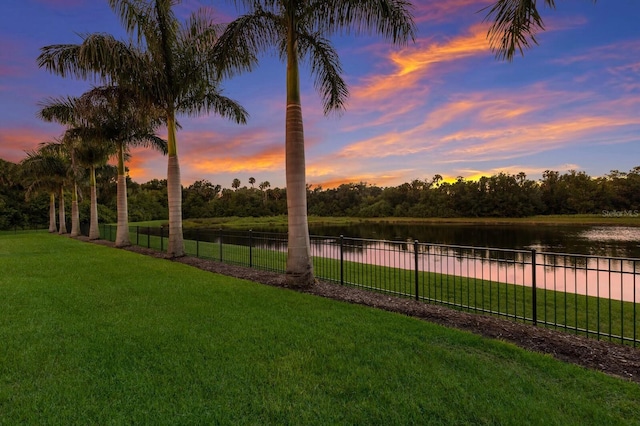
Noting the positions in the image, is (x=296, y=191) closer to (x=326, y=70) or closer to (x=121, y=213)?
(x=326, y=70)

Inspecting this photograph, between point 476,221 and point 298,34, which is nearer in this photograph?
point 298,34

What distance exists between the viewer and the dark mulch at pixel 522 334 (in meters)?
3.84

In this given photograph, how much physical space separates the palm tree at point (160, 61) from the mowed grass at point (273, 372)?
7948 mm

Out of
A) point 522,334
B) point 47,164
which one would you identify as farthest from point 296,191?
point 47,164

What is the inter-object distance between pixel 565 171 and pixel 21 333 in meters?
89.6

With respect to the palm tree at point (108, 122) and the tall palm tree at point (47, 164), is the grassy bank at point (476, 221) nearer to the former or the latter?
the tall palm tree at point (47, 164)

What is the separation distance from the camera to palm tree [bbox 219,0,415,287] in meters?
7.24

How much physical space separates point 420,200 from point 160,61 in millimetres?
73927

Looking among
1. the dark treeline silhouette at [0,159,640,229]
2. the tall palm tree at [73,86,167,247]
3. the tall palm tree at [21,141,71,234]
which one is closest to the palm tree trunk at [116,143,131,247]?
the tall palm tree at [73,86,167,247]

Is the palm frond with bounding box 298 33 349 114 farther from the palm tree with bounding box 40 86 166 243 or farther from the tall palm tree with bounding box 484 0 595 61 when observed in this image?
the palm tree with bounding box 40 86 166 243

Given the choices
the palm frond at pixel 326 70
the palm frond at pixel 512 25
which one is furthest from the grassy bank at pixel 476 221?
the palm frond at pixel 512 25

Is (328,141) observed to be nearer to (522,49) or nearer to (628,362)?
(522,49)

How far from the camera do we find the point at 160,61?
38.4 ft

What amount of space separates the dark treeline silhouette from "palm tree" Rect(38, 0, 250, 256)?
104ft
